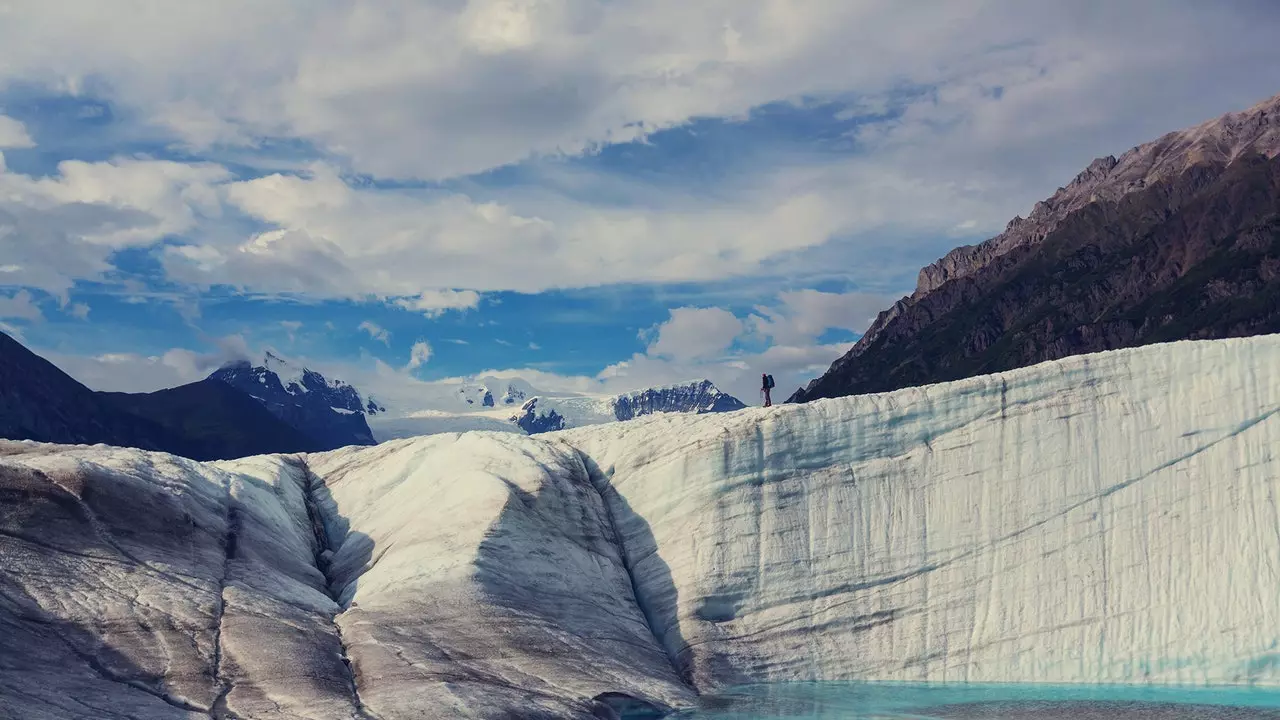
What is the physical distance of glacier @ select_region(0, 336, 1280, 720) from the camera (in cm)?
3822

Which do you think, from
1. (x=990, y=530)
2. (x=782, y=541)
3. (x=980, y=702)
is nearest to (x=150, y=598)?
(x=782, y=541)

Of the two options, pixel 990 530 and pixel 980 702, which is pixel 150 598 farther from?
pixel 990 530

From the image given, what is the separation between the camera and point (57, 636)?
31922 millimetres

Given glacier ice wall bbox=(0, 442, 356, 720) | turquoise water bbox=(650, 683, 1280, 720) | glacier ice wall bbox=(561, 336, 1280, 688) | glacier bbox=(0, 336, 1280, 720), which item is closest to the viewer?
glacier ice wall bbox=(0, 442, 356, 720)

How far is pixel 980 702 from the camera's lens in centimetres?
3888

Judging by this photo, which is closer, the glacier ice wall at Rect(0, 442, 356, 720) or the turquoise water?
the glacier ice wall at Rect(0, 442, 356, 720)

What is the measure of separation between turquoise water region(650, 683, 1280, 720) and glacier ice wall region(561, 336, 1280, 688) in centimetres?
158

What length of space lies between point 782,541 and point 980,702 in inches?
428

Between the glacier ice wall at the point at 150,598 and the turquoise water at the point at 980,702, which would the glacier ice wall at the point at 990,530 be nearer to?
the turquoise water at the point at 980,702

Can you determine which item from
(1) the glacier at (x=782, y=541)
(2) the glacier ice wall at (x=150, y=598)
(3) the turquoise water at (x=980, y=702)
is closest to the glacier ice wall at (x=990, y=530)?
(1) the glacier at (x=782, y=541)

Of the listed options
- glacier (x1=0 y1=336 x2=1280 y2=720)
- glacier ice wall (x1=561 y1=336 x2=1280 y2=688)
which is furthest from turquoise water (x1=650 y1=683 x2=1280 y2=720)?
glacier ice wall (x1=561 y1=336 x2=1280 y2=688)

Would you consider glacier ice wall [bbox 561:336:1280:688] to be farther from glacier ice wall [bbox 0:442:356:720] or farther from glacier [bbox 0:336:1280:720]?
glacier ice wall [bbox 0:442:356:720]

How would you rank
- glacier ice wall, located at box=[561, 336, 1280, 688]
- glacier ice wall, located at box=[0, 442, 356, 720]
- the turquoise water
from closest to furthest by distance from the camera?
glacier ice wall, located at box=[0, 442, 356, 720] < the turquoise water < glacier ice wall, located at box=[561, 336, 1280, 688]

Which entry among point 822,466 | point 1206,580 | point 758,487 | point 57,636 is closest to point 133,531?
point 57,636
